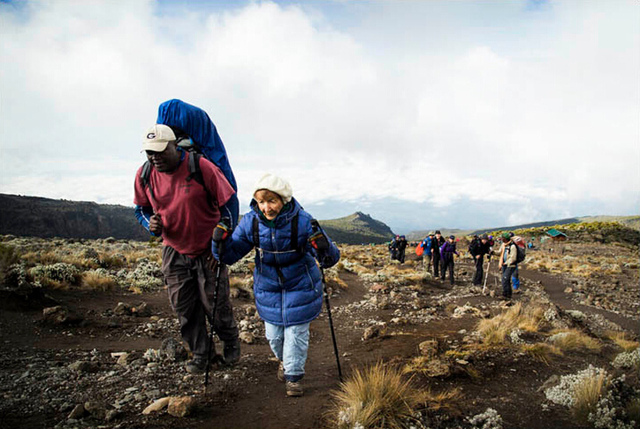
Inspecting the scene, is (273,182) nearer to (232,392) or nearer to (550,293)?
(232,392)

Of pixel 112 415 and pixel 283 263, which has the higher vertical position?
pixel 283 263

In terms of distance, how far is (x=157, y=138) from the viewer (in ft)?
11.9

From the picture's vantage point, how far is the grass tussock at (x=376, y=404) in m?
3.06

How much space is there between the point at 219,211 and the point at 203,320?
1400mm

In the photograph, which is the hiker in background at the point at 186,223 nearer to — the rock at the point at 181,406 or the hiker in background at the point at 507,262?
the rock at the point at 181,406

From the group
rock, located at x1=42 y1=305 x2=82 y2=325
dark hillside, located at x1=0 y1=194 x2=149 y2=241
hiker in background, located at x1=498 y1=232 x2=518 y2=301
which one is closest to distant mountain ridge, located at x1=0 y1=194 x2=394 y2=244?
dark hillside, located at x1=0 y1=194 x2=149 y2=241

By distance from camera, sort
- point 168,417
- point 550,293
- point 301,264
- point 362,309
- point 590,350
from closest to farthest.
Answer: point 168,417 → point 301,264 → point 590,350 → point 362,309 → point 550,293

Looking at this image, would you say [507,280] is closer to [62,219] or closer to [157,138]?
[157,138]

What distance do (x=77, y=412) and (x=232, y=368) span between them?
176cm

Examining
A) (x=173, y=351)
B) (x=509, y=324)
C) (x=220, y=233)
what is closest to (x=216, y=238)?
(x=220, y=233)

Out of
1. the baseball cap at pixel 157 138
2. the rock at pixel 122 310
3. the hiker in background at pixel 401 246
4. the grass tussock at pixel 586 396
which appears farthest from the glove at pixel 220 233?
the hiker in background at pixel 401 246

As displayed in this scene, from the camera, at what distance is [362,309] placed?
32.9 feet

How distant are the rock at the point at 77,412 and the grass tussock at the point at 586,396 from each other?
4.71 m

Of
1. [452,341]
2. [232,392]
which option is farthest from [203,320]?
[452,341]
